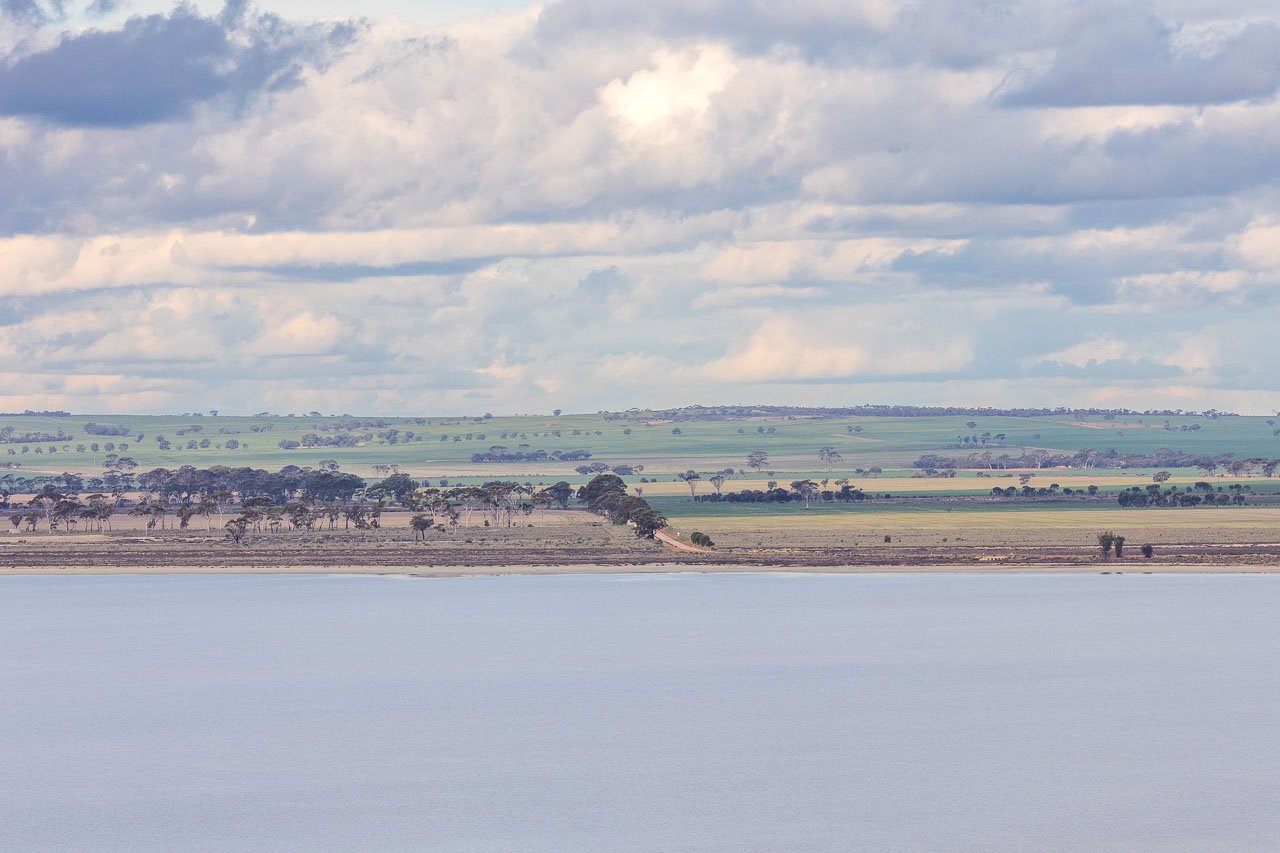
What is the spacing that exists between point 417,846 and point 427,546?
306 feet

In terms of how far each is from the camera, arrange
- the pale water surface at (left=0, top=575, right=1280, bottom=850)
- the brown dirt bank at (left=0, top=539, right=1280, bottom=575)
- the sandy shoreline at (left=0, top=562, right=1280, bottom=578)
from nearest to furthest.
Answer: the pale water surface at (left=0, top=575, right=1280, bottom=850)
the sandy shoreline at (left=0, top=562, right=1280, bottom=578)
the brown dirt bank at (left=0, top=539, right=1280, bottom=575)

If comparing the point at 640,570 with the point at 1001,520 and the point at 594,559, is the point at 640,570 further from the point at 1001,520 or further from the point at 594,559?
the point at 1001,520

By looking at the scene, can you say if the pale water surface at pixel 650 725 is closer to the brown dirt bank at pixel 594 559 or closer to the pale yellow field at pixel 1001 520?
the brown dirt bank at pixel 594 559

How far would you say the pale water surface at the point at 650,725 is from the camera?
120 ft

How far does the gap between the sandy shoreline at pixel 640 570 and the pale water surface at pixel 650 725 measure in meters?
17.2

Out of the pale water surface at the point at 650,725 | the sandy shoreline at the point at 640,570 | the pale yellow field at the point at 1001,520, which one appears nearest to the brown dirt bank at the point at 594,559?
the sandy shoreline at the point at 640,570

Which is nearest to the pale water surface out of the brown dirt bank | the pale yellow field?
the brown dirt bank

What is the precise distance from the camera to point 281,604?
8769 cm

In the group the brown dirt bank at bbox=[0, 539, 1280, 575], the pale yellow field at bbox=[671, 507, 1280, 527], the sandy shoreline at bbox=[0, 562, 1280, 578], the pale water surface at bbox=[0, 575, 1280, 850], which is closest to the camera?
the pale water surface at bbox=[0, 575, 1280, 850]

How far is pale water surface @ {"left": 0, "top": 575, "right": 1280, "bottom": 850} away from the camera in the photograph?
36438 millimetres

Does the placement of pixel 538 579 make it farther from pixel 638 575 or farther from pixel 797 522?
pixel 797 522

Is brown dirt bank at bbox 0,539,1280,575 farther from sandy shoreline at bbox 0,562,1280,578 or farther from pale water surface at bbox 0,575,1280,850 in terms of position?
pale water surface at bbox 0,575,1280,850

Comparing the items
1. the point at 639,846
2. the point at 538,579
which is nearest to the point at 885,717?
the point at 639,846

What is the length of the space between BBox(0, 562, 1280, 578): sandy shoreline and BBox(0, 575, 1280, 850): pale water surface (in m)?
17.2
